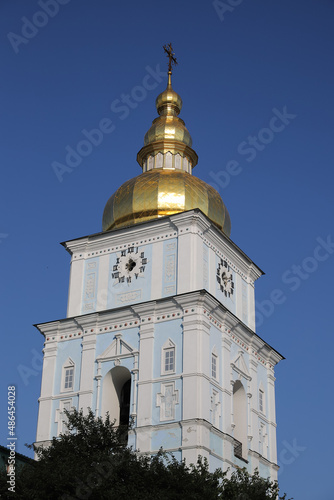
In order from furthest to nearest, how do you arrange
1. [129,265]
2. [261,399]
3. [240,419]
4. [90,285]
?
[90,285] < [261,399] < [129,265] < [240,419]

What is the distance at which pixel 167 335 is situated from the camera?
106 feet

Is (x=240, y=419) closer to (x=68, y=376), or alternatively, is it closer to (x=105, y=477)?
(x=68, y=376)

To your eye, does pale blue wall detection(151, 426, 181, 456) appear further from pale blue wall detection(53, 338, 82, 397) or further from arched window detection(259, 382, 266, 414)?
arched window detection(259, 382, 266, 414)

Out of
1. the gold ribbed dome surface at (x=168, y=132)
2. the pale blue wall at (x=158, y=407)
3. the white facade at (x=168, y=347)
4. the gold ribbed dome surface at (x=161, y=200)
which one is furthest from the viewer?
the gold ribbed dome surface at (x=168, y=132)

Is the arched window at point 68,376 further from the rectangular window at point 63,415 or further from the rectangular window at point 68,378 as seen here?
the rectangular window at point 63,415

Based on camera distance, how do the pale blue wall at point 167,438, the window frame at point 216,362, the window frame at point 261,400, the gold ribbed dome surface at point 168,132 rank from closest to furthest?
the pale blue wall at point 167,438 → the window frame at point 216,362 → the window frame at point 261,400 → the gold ribbed dome surface at point 168,132

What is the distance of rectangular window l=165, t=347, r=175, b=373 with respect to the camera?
3161cm

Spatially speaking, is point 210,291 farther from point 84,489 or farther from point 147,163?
point 84,489

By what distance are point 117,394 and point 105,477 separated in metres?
9.25

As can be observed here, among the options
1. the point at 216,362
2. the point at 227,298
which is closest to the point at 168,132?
the point at 227,298

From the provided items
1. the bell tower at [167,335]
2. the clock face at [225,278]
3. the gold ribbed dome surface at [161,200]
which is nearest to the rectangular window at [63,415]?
the bell tower at [167,335]

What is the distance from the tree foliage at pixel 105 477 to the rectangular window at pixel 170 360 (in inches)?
204

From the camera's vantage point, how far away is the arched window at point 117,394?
32.7m

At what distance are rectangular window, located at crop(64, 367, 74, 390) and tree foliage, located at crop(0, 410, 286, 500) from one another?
6612 millimetres
